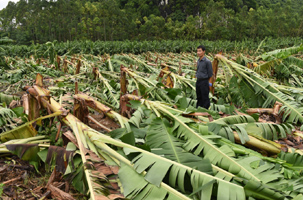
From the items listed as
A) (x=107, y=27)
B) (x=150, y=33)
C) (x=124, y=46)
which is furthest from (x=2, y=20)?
(x=124, y=46)

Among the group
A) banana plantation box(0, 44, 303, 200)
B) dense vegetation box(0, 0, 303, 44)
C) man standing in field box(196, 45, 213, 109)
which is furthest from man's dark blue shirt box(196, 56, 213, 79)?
dense vegetation box(0, 0, 303, 44)

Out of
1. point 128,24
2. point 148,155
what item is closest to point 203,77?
point 148,155

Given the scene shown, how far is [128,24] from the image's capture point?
165 ft

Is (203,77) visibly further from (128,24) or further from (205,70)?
(128,24)

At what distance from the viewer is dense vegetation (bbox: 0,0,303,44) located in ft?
153

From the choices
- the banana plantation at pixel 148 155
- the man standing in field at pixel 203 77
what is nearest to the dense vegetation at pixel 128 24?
the man standing in field at pixel 203 77

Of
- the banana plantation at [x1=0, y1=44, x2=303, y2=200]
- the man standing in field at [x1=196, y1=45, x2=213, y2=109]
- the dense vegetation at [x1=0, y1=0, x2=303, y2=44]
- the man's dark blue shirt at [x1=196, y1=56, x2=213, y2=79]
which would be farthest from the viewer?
the dense vegetation at [x1=0, y1=0, x2=303, y2=44]

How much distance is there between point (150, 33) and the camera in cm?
5100

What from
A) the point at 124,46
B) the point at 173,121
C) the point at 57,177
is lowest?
the point at 57,177

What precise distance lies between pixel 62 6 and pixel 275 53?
190 feet

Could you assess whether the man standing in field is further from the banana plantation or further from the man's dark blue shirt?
the banana plantation

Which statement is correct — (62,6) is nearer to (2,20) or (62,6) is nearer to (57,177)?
(2,20)

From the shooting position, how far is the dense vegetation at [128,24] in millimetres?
46594

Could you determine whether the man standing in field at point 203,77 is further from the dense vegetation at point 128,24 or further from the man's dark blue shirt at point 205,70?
the dense vegetation at point 128,24
